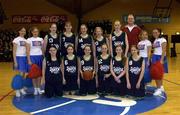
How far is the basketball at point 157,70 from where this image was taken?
6.07 meters

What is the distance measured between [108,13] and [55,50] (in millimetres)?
8873

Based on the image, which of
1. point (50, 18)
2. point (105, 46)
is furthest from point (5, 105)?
point (50, 18)

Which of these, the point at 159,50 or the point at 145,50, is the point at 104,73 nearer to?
the point at 145,50

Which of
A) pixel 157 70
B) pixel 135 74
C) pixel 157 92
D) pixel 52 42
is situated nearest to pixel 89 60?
pixel 52 42

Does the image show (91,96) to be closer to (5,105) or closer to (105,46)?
(105,46)

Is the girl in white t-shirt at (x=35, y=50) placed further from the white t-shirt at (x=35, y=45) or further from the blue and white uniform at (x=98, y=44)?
the blue and white uniform at (x=98, y=44)

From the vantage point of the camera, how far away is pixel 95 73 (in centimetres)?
609

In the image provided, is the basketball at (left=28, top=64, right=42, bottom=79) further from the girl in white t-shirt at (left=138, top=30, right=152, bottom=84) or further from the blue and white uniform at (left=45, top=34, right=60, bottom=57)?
the girl in white t-shirt at (left=138, top=30, right=152, bottom=84)

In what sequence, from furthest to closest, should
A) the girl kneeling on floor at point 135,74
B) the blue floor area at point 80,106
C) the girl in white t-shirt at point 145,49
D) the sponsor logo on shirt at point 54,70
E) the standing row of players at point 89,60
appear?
the girl in white t-shirt at point 145,49, the sponsor logo on shirt at point 54,70, the standing row of players at point 89,60, the girl kneeling on floor at point 135,74, the blue floor area at point 80,106

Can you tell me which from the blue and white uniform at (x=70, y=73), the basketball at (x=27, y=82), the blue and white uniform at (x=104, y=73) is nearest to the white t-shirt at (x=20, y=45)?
the basketball at (x=27, y=82)

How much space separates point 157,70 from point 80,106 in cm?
161

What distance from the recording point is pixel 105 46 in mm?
5910

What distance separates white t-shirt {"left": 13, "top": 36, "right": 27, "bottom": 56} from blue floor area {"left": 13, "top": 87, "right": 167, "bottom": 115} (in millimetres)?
789

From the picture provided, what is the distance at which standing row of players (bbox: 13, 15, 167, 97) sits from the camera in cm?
589
